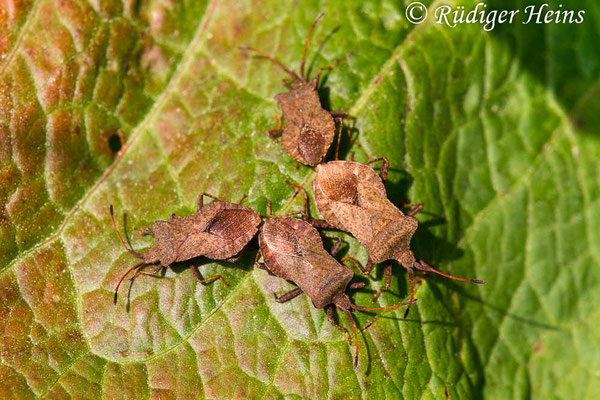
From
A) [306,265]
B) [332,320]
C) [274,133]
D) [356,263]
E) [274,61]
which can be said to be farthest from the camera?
[274,61]

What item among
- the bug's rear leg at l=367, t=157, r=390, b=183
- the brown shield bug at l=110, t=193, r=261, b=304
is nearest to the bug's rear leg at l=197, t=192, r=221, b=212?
the brown shield bug at l=110, t=193, r=261, b=304

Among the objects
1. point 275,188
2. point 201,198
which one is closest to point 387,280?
point 275,188

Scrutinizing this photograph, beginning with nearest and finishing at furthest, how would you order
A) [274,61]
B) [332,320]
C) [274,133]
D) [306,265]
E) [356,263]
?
[332,320] → [306,265] → [356,263] → [274,133] → [274,61]

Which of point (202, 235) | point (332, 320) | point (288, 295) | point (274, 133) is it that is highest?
point (274, 133)

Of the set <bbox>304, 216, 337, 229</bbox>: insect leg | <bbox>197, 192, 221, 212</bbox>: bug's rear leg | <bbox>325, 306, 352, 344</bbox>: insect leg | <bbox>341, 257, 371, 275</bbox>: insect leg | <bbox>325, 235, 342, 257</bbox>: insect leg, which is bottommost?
<bbox>325, 306, 352, 344</bbox>: insect leg

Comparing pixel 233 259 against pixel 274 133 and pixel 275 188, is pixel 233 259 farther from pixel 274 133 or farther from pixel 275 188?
pixel 274 133

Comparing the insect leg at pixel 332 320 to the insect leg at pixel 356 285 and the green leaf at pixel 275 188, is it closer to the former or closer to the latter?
the green leaf at pixel 275 188

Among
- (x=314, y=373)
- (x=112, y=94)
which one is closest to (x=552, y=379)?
A: (x=314, y=373)

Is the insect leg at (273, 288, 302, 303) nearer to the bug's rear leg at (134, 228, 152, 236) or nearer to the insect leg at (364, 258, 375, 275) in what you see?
the insect leg at (364, 258, 375, 275)
